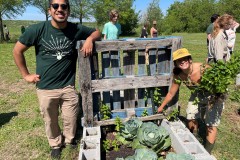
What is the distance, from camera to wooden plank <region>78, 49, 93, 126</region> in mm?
3985

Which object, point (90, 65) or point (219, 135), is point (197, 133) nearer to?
point (219, 135)

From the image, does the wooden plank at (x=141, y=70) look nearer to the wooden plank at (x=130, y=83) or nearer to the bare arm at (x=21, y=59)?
the wooden plank at (x=130, y=83)

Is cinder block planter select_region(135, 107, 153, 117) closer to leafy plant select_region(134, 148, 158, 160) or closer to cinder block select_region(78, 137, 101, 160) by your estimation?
cinder block select_region(78, 137, 101, 160)

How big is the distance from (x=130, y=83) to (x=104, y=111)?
2.19 feet

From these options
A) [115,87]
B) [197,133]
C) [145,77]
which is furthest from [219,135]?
[115,87]

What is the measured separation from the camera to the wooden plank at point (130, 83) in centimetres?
418

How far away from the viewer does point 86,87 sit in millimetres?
4148

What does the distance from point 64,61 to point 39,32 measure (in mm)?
540

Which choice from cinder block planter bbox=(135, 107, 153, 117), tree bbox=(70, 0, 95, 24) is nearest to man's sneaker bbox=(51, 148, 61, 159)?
cinder block planter bbox=(135, 107, 153, 117)


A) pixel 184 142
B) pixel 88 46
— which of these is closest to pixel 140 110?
pixel 184 142

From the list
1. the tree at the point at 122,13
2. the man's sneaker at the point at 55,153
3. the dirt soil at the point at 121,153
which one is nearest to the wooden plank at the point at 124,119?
the dirt soil at the point at 121,153

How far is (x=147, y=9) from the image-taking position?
50.9m

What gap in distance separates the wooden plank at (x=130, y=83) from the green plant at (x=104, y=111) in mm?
358

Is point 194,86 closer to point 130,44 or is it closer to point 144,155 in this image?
point 130,44
